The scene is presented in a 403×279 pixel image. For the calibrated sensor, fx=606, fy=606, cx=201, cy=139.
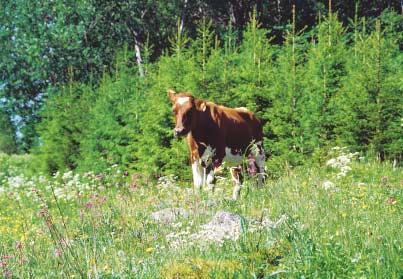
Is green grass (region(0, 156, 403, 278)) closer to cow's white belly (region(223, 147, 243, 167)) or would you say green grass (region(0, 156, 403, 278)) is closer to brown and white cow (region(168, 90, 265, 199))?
brown and white cow (region(168, 90, 265, 199))

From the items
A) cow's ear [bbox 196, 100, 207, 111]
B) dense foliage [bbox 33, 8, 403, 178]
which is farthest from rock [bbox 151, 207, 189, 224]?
dense foliage [bbox 33, 8, 403, 178]

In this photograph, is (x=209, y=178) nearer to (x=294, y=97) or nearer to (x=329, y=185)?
(x=329, y=185)

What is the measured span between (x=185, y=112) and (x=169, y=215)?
9.27 feet

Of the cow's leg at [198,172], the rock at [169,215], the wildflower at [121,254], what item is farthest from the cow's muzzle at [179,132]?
the wildflower at [121,254]

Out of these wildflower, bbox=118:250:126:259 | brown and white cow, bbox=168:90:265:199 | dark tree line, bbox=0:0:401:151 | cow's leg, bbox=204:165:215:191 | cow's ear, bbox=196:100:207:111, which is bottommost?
cow's leg, bbox=204:165:215:191

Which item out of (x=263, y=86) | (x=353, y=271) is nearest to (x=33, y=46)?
(x=263, y=86)

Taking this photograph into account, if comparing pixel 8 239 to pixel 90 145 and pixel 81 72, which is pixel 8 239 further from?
pixel 81 72

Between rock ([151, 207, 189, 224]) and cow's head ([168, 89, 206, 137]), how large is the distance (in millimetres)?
2432

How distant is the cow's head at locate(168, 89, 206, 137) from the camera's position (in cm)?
1065

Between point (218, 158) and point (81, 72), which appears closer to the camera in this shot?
point (218, 158)

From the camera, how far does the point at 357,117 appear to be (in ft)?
49.3

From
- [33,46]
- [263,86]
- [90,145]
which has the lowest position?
[90,145]

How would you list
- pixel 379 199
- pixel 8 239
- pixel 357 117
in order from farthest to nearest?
pixel 357 117 → pixel 8 239 → pixel 379 199

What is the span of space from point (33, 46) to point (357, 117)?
852 inches
